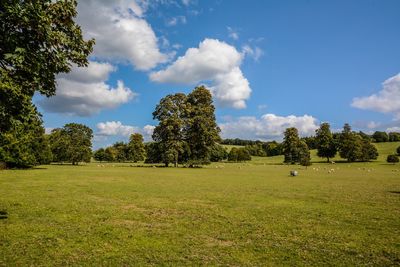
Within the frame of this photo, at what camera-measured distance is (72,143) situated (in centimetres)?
9862

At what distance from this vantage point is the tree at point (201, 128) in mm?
74438

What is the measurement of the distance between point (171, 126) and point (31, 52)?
60.1 m

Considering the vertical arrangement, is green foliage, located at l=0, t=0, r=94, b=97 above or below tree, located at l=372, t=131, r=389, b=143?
below

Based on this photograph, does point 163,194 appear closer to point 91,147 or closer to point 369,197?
point 369,197

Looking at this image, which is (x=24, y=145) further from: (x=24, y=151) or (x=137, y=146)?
(x=137, y=146)

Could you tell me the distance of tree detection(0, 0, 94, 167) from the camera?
1214 cm

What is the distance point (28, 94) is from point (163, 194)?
1349 centimetres

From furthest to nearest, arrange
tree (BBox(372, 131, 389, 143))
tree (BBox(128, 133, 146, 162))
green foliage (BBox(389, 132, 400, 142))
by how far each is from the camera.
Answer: tree (BBox(372, 131, 389, 143)) → green foliage (BBox(389, 132, 400, 142)) → tree (BBox(128, 133, 146, 162))

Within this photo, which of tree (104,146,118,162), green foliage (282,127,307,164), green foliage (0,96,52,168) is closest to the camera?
green foliage (0,96,52,168)

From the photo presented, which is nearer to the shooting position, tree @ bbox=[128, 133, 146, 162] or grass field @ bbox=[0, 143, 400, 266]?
grass field @ bbox=[0, 143, 400, 266]

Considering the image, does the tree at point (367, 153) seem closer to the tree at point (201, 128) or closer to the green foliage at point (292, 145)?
the green foliage at point (292, 145)

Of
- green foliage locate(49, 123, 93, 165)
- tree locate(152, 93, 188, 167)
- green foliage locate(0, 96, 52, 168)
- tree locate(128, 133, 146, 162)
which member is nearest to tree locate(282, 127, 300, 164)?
tree locate(152, 93, 188, 167)

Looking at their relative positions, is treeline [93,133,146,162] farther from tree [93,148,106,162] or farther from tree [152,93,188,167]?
tree [152,93,188,167]

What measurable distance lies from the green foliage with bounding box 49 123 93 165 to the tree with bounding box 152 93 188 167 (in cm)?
3315
